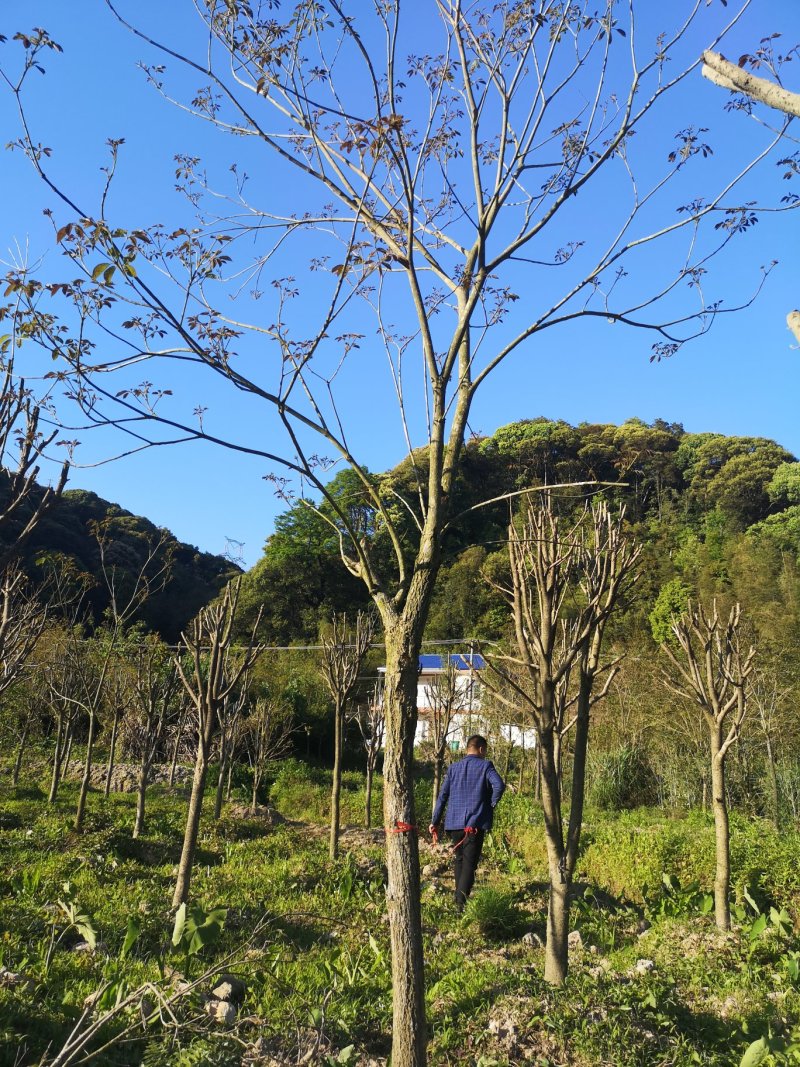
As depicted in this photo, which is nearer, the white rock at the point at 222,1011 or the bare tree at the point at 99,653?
the white rock at the point at 222,1011

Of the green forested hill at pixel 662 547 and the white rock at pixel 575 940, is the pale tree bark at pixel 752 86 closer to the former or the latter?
the white rock at pixel 575 940

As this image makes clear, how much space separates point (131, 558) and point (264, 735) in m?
16.9

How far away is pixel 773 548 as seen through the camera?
64.6 feet

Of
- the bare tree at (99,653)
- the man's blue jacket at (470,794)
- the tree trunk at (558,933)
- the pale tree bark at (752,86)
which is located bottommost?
the tree trunk at (558,933)

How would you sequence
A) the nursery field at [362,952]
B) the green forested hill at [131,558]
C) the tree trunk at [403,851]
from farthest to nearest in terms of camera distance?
the green forested hill at [131,558], the nursery field at [362,952], the tree trunk at [403,851]

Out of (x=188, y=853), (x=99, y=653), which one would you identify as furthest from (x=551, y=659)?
(x=99, y=653)

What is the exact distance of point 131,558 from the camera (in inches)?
1143

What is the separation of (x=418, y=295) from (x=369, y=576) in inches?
52.4

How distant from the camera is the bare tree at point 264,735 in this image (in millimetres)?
14227

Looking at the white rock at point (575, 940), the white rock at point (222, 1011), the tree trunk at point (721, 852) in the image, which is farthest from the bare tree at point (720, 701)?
the white rock at point (222, 1011)

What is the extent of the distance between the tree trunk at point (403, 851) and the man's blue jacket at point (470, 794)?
3.43 m

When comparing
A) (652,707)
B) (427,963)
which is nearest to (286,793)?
(652,707)

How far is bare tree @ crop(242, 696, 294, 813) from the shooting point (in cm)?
1423

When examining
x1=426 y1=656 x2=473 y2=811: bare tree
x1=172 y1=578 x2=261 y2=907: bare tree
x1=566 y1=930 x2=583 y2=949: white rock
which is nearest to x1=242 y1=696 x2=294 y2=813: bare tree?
→ x1=426 y1=656 x2=473 y2=811: bare tree
